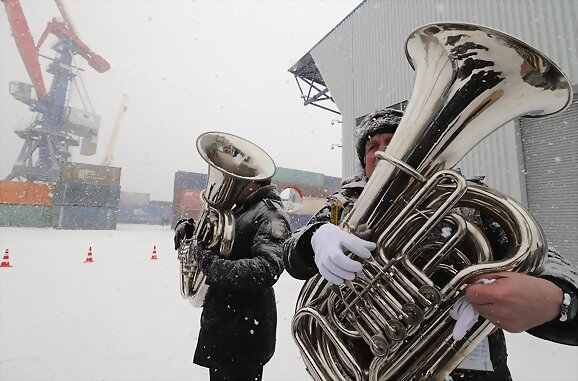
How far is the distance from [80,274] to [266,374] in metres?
5.56

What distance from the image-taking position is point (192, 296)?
196 cm

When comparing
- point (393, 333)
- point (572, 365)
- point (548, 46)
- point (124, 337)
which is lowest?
point (124, 337)

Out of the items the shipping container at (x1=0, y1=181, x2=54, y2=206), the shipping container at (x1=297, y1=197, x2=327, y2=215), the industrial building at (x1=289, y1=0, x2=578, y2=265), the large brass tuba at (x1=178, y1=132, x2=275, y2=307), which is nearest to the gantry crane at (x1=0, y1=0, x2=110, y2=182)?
the shipping container at (x1=0, y1=181, x2=54, y2=206)

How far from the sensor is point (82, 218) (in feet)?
69.2

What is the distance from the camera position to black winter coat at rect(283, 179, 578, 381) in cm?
88

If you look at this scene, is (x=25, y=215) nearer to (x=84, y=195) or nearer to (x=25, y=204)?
(x=25, y=204)

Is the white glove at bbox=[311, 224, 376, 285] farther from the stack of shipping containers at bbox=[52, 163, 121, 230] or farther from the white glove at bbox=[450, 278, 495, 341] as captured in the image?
the stack of shipping containers at bbox=[52, 163, 121, 230]

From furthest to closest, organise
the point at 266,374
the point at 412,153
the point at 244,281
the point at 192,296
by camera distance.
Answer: the point at 266,374 → the point at 192,296 → the point at 244,281 → the point at 412,153

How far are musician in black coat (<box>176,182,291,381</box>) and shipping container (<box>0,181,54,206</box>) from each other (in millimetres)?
26074

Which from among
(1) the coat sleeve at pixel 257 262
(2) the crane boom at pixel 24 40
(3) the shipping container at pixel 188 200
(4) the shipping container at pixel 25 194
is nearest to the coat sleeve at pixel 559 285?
(1) the coat sleeve at pixel 257 262

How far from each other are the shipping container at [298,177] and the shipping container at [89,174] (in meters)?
13.3

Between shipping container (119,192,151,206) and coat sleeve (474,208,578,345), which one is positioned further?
shipping container (119,192,151,206)

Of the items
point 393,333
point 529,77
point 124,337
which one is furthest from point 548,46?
point 124,337

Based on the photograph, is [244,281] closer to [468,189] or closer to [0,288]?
[468,189]
